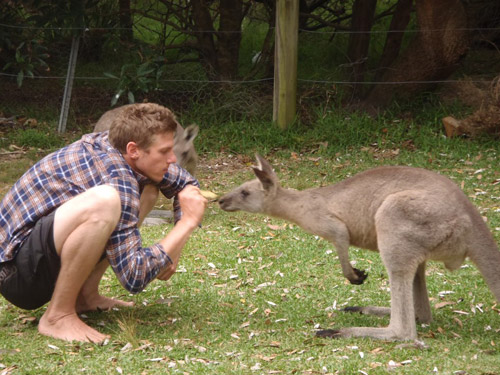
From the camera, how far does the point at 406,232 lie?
3711mm

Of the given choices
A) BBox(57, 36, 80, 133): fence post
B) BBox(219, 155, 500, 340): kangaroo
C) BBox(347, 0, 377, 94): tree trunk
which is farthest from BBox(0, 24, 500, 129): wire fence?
BBox(219, 155, 500, 340): kangaroo

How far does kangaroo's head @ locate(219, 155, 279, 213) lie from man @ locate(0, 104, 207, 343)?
2.56ft

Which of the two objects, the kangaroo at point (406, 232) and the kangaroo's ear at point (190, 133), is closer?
the kangaroo at point (406, 232)

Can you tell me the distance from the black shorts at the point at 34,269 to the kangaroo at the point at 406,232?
4.60ft

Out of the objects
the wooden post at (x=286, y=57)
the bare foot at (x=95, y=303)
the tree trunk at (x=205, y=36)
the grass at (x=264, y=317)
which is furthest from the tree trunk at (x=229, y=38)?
the bare foot at (x=95, y=303)

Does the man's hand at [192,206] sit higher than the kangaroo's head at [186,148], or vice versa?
the man's hand at [192,206]

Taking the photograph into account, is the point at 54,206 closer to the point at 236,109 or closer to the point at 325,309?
the point at 325,309

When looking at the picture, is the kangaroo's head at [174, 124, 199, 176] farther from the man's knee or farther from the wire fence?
the man's knee

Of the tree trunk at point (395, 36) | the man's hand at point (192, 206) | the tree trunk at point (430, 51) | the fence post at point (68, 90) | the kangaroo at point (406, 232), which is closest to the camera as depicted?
the kangaroo at point (406, 232)

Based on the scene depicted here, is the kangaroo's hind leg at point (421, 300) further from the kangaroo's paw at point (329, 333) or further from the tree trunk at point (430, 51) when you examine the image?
the tree trunk at point (430, 51)

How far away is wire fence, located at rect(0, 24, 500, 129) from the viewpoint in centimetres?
898

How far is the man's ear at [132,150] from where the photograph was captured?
3.72 meters

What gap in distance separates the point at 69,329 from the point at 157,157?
3.21ft

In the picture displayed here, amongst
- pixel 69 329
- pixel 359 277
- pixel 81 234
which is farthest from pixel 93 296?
pixel 359 277
